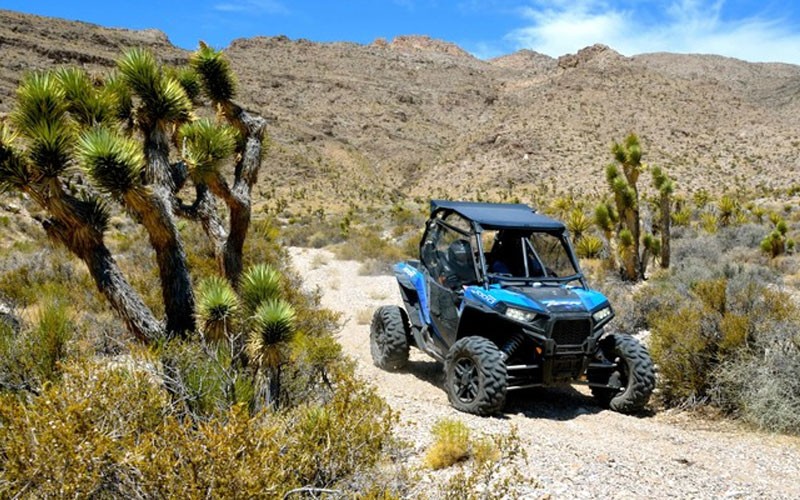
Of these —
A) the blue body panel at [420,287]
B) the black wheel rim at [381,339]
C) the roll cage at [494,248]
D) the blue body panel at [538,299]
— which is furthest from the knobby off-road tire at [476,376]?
the black wheel rim at [381,339]

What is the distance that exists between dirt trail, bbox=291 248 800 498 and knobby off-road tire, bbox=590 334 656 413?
15 cm

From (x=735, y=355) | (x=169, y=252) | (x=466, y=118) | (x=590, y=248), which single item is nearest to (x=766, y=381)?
(x=735, y=355)

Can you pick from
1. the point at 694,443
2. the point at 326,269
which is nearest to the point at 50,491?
the point at 694,443

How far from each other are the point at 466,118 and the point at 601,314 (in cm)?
7455

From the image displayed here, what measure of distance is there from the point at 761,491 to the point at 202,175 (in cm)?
631

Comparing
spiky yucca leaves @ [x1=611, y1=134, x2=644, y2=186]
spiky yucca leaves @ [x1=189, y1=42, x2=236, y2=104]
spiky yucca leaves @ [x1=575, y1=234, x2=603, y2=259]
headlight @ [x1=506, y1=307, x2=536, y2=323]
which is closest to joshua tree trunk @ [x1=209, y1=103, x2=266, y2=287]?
spiky yucca leaves @ [x1=189, y1=42, x2=236, y2=104]

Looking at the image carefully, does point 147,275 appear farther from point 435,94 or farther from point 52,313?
point 435,94

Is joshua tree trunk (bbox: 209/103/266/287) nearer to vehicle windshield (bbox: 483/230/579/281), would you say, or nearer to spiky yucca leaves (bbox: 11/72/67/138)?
spiky yucca leaves (bbox: 11/72/67/138)

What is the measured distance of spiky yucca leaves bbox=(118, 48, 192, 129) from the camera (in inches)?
280

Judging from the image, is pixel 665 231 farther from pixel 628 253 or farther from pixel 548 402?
pixel 548 402

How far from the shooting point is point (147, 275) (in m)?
11.1

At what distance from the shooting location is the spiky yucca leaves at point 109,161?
18.4ft

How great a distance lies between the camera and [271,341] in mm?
5410

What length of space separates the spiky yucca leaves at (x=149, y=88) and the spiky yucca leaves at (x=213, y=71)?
144cm
